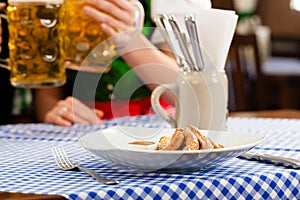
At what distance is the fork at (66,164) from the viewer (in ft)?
3.29

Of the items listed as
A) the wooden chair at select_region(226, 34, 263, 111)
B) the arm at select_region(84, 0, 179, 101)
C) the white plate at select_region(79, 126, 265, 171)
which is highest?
the white plate at select_region(79, 126, 265, 171)

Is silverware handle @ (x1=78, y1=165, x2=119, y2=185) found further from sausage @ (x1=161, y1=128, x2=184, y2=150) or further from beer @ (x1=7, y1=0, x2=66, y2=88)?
beer @ (x1=7, y1=0, x2=66, y2=88)

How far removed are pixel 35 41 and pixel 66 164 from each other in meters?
0.40

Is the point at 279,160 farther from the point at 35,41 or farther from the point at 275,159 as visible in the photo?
the point at 35,41

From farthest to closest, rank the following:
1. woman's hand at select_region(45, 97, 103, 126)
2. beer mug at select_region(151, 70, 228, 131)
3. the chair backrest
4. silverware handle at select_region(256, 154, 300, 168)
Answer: the chair backrest, woman's hand at select_region(45, 97, 103, 126), beer mug at select_region(151, 70, 228, 131), silverware handle at select_region(256, 154, 300, 168)

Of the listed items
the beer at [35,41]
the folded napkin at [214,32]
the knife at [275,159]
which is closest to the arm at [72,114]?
the beer at [35,41]

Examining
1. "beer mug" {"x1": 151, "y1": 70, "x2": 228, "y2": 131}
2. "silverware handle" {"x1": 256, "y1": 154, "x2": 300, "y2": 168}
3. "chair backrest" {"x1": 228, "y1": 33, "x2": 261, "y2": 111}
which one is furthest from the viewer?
"chair backrest" {"x1": 228, "y1": 33, "x2": 261, "y2": 111}

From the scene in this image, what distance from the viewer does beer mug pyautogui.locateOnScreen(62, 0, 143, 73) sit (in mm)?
1507

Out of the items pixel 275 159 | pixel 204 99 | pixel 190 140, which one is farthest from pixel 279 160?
pixel 204 99

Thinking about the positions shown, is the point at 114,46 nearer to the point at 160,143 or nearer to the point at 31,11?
the point at 31,11

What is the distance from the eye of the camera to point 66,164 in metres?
1.12

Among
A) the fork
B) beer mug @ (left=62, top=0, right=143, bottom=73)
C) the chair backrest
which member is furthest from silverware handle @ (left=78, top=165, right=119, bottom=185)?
the chair backrest

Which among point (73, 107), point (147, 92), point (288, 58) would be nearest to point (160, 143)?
point (73, 107)

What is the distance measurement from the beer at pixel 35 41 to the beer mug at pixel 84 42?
0.15 feet
